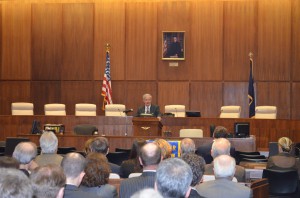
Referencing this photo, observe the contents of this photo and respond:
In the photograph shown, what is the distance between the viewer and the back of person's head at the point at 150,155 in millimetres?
4770

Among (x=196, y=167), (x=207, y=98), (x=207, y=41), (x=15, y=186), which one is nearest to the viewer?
(x=15, y=186)

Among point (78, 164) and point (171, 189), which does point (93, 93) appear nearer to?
point (78, 164)

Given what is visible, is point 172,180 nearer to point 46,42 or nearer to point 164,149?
point 164,149

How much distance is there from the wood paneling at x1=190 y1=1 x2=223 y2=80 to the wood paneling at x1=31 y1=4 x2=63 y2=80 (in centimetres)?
368

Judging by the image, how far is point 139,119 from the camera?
36.1 feet

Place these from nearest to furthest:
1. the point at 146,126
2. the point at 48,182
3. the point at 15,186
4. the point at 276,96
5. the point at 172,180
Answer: the point at 15,186, the point at 172,180, the point at 48,182, the point at 146,126, the point at 276,96

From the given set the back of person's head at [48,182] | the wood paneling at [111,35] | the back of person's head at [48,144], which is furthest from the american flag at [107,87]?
the back of person's head at [48,182]

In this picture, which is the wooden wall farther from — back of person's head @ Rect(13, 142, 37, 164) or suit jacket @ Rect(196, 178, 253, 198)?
suit jacket @ Rect(196, 178, 253, 198)

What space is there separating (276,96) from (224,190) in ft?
A: 36.6

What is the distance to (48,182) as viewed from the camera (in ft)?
10.8

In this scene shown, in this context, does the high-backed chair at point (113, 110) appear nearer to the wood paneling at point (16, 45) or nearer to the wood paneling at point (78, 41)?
the wood paneling at point (78, 41)

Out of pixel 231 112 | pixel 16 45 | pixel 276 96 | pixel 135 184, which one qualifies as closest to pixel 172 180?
pixel 135 184

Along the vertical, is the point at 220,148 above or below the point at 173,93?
below

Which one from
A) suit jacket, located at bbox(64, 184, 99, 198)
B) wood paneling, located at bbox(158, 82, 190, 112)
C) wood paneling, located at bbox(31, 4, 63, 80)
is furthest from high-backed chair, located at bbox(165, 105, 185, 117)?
suit jacket, located at bbox(64, 184, 99, 198)
